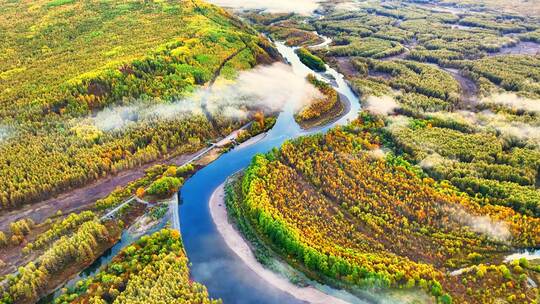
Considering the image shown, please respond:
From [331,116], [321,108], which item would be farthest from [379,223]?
[321,108]

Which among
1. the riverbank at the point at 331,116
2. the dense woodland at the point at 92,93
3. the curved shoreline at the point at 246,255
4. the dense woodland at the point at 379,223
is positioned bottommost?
the curved shoreline at the point at 246,255

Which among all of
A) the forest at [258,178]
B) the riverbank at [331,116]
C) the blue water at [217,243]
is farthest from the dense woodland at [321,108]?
the blue water at [217,243]

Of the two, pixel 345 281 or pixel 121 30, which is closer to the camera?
pixel 345 281

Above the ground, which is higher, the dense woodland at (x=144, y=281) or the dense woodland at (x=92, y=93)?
the dense woodland at (x=92, y=93)

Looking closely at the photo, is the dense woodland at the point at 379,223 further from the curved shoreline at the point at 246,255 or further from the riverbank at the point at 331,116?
the riverbank at the point at 331,116

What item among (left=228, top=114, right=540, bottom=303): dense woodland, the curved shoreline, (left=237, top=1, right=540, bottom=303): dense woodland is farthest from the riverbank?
the curved shoreline

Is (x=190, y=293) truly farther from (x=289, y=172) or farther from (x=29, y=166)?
(x=29, y=166)

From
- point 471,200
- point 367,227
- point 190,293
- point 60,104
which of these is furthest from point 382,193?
point 60,104
